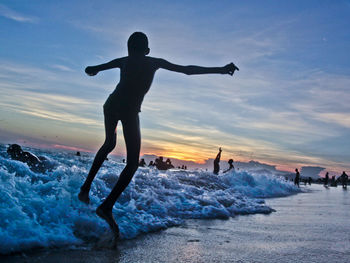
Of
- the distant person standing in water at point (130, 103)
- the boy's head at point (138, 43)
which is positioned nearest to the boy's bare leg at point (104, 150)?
the distant person standing in water at point (130, 103)

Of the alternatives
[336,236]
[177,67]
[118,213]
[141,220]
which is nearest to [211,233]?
[141,220]

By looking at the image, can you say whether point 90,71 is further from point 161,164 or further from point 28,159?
point 161,164

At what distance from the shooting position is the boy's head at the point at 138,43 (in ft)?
11.0

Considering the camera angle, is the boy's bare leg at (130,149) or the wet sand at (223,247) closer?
the wet sand at (223,247)

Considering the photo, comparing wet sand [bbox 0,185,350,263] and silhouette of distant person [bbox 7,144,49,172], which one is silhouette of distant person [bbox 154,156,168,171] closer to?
silhouette of distant person [bbox 7,144,49,172]

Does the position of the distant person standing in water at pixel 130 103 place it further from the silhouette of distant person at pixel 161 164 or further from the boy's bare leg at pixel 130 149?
the silhouette of distant person at pixel 161 164

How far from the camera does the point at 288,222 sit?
19.3 feet

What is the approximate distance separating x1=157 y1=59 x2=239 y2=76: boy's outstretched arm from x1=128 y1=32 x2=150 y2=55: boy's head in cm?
22

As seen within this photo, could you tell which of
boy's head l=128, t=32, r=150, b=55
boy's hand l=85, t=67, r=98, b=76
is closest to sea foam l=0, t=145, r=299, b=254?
boy's hand l=85, t=67, r=98, b=76

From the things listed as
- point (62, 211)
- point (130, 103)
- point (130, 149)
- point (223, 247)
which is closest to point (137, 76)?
point (130, 103)

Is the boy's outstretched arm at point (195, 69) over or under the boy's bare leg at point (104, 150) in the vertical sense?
over

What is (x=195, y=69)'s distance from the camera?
3.28m

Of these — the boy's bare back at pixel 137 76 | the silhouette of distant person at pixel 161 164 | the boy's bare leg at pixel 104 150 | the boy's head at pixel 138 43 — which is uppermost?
the boy's head at pixel 138 43

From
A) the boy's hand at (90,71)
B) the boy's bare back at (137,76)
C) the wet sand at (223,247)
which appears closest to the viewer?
the wet sand at (223,247)
